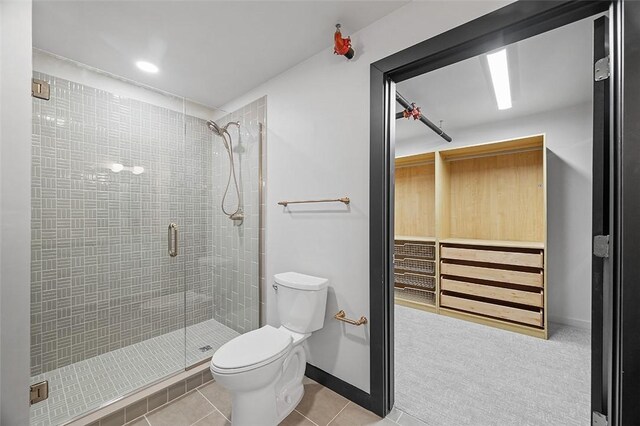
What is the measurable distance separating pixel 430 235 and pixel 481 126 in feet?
5.08

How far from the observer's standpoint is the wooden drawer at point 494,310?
2506 millimetres

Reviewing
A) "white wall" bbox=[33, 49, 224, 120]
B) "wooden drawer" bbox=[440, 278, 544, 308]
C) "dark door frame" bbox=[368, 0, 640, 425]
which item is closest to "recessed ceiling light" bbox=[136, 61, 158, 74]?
"white wall" bbox=[33, 49, 224, 120]

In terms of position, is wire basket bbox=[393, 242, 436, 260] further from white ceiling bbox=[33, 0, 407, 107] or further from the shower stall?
white ceiling bbox=[33, 0, 407, 107]

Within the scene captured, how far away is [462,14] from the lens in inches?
50.0

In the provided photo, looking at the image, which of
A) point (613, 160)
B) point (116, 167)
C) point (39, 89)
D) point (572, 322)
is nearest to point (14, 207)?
point (39, 89)

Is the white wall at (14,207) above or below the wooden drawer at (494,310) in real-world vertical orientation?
above

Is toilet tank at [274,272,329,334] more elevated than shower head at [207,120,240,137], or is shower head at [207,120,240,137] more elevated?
shower head at [207,120,240,137]

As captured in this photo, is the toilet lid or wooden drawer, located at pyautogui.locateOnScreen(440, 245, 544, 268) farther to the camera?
wooden drawer, located at pyautogui.locateOnScreen(440, 245, 544, 268)

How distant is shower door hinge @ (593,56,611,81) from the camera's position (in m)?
1.03

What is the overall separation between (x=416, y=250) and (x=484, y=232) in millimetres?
861

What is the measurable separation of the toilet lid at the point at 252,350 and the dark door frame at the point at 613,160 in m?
0.57

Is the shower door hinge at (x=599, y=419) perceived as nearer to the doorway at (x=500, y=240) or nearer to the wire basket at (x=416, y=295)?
the doorway at (x=500, y=240)

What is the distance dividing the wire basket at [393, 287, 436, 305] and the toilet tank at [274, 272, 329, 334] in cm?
204

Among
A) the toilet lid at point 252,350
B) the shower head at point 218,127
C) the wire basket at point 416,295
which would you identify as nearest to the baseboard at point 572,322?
the wire basket at point 416,295
